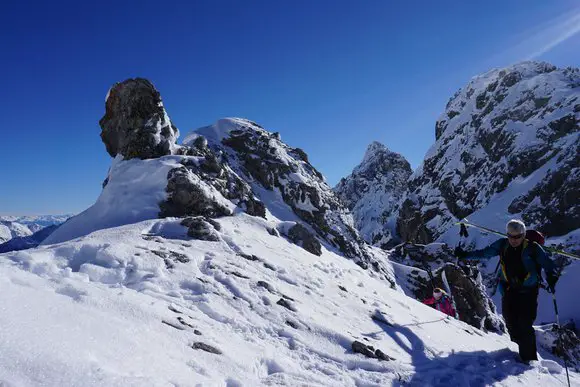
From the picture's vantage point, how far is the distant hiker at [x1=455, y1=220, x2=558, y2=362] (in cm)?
707

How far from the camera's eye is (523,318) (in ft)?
23.9

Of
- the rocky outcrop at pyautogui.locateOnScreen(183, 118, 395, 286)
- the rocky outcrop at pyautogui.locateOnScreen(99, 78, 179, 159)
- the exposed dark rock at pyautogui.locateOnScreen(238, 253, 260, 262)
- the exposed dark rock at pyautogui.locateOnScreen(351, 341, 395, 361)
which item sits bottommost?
the exposed dark rock at pyautogui.locateOnScreen(351, 341, 395, 361)

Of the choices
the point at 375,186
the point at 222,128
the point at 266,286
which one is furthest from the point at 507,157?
the point at 266,286

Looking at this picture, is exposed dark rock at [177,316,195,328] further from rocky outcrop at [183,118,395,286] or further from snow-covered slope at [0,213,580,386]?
rocky outcrop at [183,118,395,286]

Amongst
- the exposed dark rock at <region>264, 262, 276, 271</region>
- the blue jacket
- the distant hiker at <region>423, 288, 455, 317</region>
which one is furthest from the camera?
the distant hiker at <region>423, 288, 455, 317</region>

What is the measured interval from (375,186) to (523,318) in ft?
462

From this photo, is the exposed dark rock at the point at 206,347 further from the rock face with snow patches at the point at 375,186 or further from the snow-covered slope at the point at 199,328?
the rock face with snow patches at the point at 375,186

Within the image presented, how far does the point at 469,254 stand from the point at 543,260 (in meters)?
1.57

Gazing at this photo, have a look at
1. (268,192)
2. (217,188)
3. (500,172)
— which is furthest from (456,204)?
(217,188)

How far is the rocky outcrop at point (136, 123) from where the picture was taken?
1980 cm

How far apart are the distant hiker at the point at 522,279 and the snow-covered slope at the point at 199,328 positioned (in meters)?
0.61

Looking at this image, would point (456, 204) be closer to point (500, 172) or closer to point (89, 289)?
point (500, 172)

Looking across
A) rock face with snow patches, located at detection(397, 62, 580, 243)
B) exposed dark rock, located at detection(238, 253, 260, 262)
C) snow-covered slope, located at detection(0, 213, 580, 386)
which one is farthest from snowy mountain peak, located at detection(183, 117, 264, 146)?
rock face with snow patches, located at detection(397, 62, 580, 243)

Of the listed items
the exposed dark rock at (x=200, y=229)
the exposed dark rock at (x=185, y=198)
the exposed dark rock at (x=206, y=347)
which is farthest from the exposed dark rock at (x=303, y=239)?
the exposed dark rock at (x=206, y=347)
